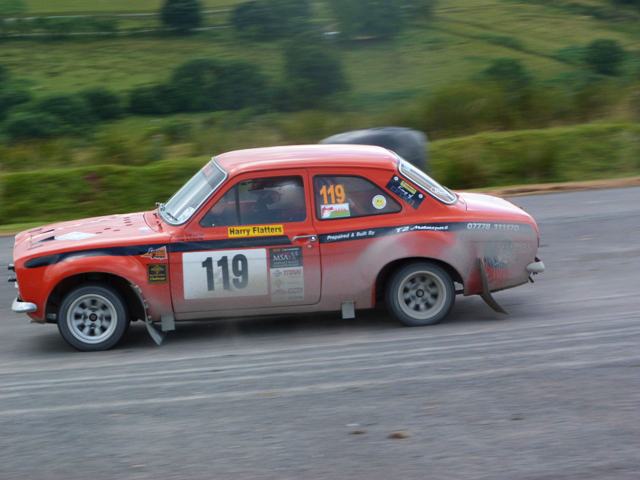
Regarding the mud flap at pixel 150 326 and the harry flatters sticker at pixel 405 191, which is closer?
the mud flap at pixel 150 326

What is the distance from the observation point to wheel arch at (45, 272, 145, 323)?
760cm

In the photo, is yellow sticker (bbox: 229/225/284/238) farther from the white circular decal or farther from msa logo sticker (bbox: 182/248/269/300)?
the white circular decal

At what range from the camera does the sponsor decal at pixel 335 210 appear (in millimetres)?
7645

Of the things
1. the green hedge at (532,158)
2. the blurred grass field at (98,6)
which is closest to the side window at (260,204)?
the green hedge at (532,158)

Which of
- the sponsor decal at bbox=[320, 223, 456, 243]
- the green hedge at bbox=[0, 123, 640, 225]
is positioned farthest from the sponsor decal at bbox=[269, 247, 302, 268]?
the green hedge at bbox=[0, 123, 640, 225]

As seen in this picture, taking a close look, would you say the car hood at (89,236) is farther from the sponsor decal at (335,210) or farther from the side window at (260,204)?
the sponsor decal at (335,210)

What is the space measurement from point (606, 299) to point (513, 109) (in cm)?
1607

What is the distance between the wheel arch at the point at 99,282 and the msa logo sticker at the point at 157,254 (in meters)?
0.30

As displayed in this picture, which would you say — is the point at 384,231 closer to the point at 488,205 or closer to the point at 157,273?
the point at 488,205

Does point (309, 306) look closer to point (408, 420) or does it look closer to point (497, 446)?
point (408, 420)

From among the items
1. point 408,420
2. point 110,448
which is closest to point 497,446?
point 408,420

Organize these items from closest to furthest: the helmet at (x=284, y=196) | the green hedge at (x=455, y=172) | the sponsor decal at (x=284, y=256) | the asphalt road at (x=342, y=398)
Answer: the asphalt road at (x=342, y=398), the sponsor decal at (x=284, y=256), the helmet at (x=284, y=196), the green hedge at (x=455, y=172)

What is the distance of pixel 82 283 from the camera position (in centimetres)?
758

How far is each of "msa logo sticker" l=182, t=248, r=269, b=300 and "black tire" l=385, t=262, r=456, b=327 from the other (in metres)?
1.17
